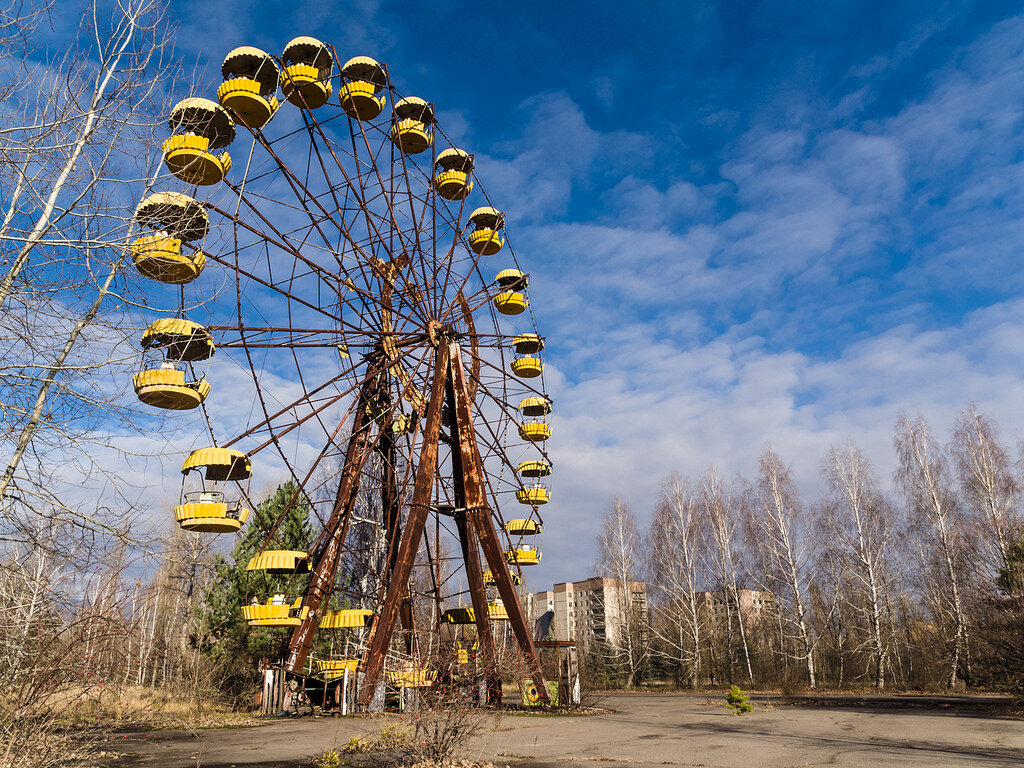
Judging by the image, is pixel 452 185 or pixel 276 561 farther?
pixel 452 185

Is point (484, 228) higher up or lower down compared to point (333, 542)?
higher up

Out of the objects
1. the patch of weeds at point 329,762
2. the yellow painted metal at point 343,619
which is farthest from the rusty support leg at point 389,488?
the patch of weeds at point 329,762

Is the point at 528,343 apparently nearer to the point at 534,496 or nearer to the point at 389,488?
the point at 534,496

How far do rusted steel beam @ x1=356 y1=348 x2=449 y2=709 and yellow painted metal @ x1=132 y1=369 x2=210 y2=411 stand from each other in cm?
518

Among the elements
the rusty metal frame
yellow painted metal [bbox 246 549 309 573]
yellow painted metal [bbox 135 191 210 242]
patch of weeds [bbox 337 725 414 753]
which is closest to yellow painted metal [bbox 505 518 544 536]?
the rusty metal frame

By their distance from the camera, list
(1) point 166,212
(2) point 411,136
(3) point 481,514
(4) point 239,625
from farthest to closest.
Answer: (2) point 411,136 → (4) point 239,625 → (3) point 481,514 → (1) point 166,212


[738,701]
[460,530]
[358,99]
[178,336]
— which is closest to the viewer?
[178,336]

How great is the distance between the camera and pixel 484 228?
23.4 m

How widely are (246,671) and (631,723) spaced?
40.7 feet

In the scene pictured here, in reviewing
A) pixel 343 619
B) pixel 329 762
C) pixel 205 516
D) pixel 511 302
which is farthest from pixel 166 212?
pixel 511 302

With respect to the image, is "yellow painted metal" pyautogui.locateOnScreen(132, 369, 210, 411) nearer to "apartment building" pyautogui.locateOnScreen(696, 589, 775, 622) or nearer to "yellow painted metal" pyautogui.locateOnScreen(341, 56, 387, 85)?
"yellow painted metal" pyautogui.locateOnScreen(341, 56, 387, 85)

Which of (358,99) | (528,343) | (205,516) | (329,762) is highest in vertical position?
(358,99)

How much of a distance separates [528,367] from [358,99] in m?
9.70

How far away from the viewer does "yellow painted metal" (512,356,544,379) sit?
74.2 ft
